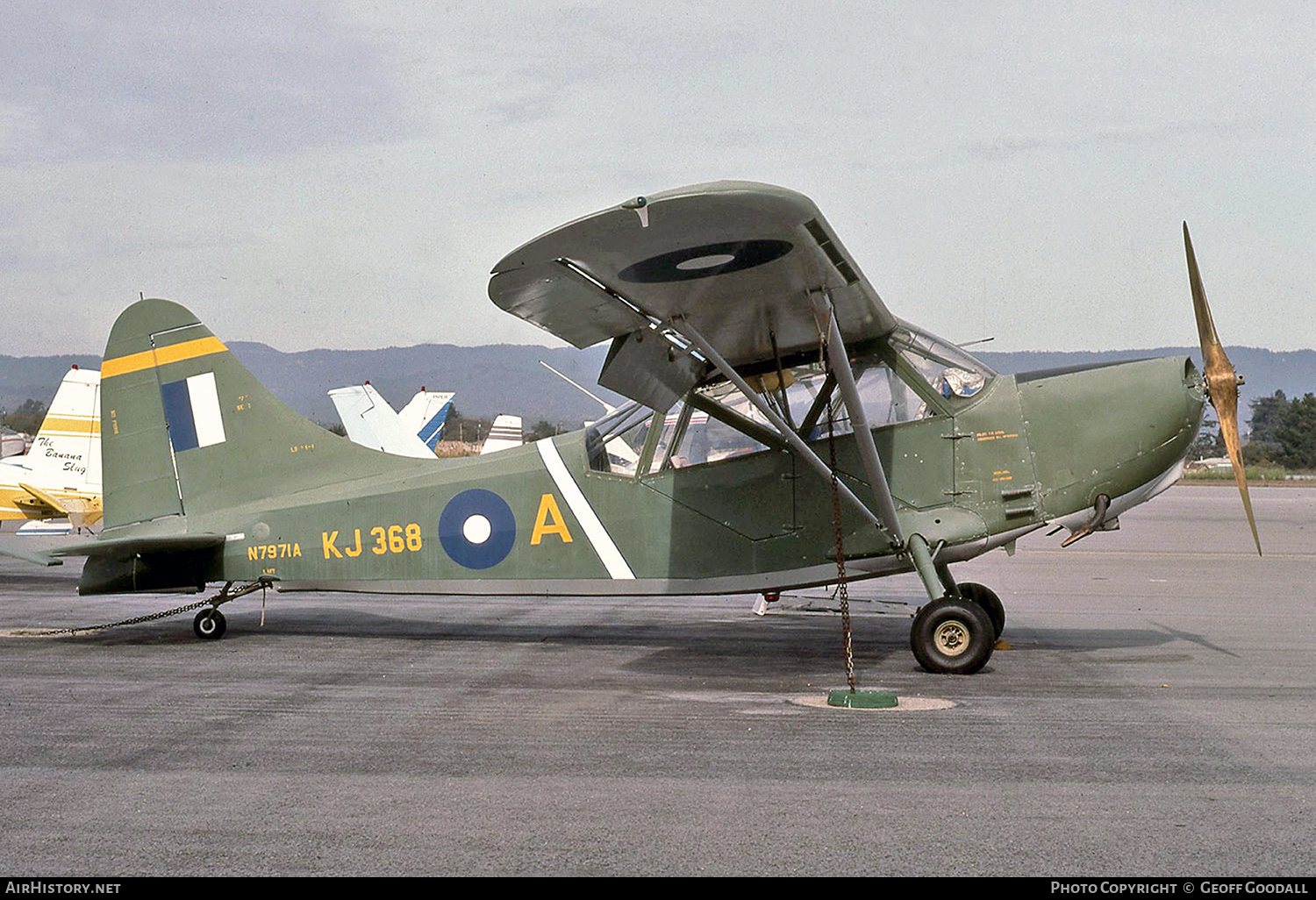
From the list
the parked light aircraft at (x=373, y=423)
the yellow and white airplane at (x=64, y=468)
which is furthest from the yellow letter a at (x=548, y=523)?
the parked light aircraft at (x=373, y=423)

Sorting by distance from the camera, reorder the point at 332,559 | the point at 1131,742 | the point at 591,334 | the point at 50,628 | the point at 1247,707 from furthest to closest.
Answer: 1. the point at 50,628
2. the point at 332,559
3. the point at 591,334
4. the point at 1247,707
5. the point at 1131,742

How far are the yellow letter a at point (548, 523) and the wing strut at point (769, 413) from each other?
2104 mm

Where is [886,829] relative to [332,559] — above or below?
below

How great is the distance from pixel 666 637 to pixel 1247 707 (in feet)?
16.5

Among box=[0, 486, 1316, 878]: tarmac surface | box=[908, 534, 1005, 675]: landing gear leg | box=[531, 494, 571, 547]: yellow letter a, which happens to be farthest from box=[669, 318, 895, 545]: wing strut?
box=[531, 494, 571, 547]: yellow letter a

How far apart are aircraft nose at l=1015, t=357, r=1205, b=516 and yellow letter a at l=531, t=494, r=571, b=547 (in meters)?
3.79

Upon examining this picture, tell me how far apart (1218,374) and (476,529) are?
597cm

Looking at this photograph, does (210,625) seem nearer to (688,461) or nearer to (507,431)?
(688,461)

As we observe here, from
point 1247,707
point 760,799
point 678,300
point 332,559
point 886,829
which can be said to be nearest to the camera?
point 886,829

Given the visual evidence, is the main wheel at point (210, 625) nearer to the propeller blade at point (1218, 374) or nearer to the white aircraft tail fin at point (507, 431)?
the propeller blade at point (1218, 374)

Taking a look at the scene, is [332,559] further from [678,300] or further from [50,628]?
[678,300]

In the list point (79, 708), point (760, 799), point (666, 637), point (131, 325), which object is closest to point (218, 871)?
point (760, 799)

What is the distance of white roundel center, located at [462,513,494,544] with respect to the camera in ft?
32.6

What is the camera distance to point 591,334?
336 inches
